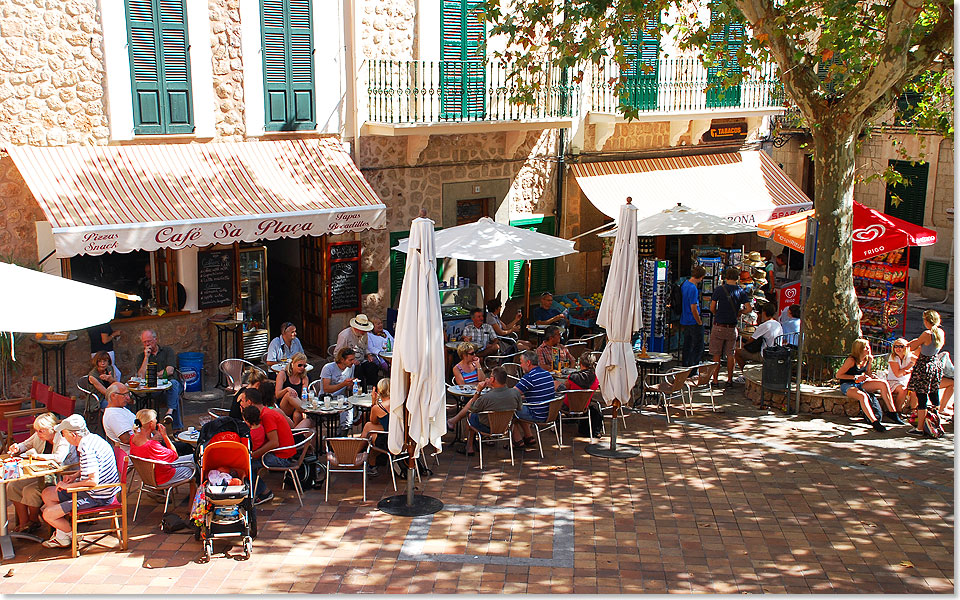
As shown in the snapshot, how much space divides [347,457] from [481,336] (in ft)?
15.1

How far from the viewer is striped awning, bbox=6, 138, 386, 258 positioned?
11719 mm

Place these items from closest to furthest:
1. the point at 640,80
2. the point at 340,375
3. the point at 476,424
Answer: the point at 476,424 → the point at 340,375 → the point at 640,80

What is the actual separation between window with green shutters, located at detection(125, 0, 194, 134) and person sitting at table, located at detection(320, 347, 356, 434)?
4.18 meters

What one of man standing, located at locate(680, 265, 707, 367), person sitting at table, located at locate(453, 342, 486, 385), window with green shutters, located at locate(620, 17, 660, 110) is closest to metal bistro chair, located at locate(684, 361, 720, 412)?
man standing, located at locate(680, 265, 707, 367)

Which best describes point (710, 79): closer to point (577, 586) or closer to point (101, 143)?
point (101, 143)

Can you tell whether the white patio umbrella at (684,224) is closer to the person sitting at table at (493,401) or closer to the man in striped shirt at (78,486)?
the person sitting at table at (493,401)

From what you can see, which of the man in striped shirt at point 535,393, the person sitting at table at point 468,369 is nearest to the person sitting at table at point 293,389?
the person sitting at table at point 468,369

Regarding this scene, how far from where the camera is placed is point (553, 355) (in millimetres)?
12500

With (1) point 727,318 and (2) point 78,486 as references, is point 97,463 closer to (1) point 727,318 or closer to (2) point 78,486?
(2) point 78,486

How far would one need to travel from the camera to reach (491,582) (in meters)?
7.86

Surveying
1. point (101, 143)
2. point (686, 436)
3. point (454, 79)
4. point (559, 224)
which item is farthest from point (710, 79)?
point (101, 143)

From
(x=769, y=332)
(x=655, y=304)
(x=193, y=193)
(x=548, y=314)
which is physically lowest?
(x=769, y=332)

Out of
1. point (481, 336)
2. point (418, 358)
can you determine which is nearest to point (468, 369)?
point (481, 336)

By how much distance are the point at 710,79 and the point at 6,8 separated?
37.6ft
